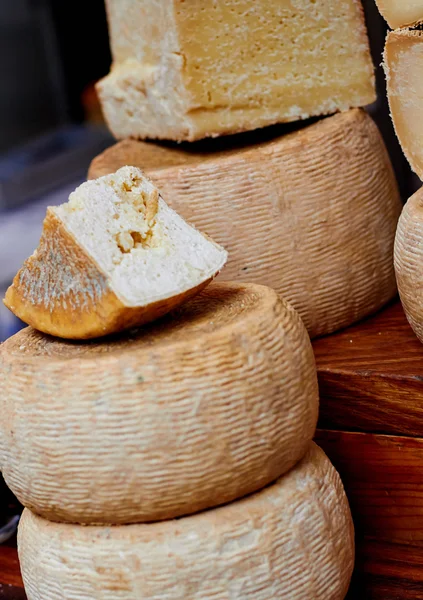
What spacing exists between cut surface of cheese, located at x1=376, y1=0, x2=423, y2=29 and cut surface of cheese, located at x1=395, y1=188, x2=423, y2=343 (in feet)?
0.90

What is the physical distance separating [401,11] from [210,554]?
0.89m

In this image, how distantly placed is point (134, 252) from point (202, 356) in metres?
0.18

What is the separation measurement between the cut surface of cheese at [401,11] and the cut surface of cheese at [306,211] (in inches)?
9.1

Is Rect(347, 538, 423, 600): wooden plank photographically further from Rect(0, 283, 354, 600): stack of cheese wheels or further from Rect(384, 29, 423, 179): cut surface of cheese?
Rect(384, 29, 423, 179): cut surface of cheese

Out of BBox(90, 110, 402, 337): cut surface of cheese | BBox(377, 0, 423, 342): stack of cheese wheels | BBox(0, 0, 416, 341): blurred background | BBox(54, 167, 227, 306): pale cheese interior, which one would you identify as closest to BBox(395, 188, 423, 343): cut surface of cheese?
BBox(377, 0, 423, 342): stack of cheese wheels

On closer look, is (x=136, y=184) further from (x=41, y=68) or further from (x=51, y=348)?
(x=41, y=68)

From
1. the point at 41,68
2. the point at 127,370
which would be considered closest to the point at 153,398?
the point at 127,370

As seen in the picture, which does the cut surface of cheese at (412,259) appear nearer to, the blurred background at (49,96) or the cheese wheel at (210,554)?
the cheese wheel at (210,554)

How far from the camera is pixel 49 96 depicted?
147 inches

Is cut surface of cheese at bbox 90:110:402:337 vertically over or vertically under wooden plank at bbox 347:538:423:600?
over

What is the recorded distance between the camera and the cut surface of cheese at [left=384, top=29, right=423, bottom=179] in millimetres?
1367

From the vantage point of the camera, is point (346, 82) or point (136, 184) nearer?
point (136, 184)

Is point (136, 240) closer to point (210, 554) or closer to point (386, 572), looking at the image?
point (210, 554)

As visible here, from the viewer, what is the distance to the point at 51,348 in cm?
119
